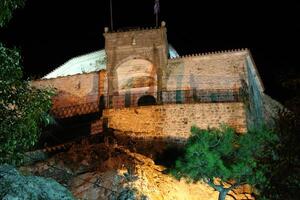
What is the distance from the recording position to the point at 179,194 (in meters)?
19.8

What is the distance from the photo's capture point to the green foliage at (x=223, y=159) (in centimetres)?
1900

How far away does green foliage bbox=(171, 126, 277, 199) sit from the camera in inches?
748

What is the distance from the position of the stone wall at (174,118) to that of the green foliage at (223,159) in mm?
4233

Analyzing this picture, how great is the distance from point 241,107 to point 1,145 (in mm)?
16791

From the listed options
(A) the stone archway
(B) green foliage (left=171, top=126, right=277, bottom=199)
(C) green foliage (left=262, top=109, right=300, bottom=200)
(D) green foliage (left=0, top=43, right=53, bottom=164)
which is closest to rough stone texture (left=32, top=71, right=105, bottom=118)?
(A) the stone archway

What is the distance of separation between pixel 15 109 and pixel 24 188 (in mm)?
2048

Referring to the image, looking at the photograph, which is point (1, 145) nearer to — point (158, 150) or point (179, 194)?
point (179, 194)

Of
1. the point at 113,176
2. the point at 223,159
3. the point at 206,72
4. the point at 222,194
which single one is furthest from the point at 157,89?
the point at 222,194

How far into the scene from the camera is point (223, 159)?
20.4 meters

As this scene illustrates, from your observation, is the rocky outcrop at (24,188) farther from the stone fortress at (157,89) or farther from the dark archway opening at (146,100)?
the dark archway opening at (146,100)

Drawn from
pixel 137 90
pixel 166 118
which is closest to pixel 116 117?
pixel 166 118

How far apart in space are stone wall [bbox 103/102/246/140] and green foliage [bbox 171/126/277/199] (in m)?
4.23

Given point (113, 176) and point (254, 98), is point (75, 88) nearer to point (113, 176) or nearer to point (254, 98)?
point (254, 98)

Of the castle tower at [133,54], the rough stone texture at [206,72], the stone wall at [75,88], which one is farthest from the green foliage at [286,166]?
the stone wall at [75,88]
